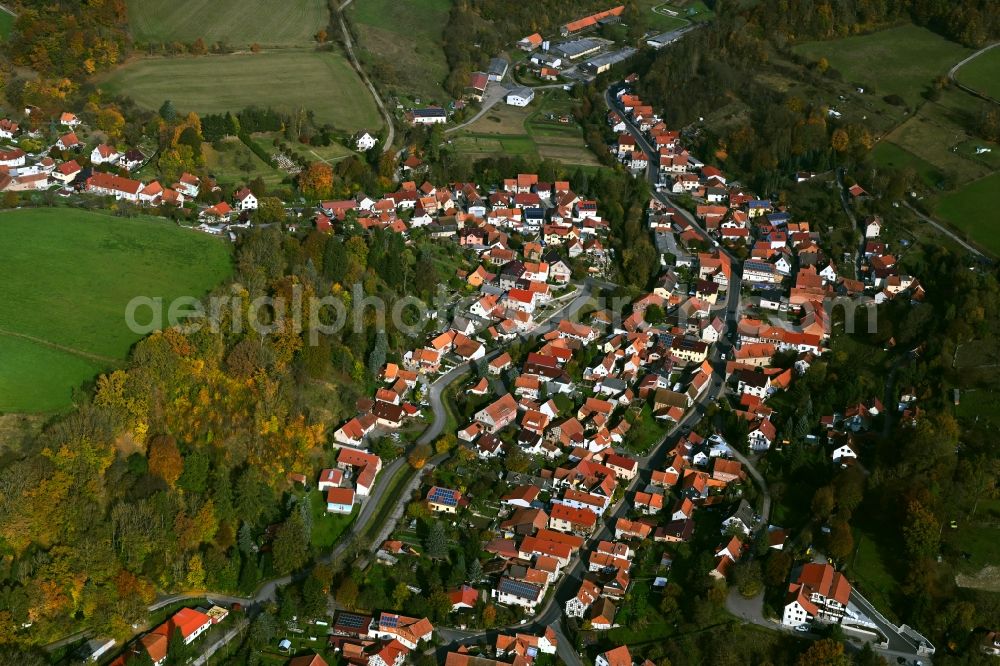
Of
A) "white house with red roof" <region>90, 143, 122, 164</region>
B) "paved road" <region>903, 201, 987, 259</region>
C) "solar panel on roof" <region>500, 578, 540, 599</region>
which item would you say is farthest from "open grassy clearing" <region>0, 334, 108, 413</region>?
"paved road" <region>903, 201, 987, 259</region>

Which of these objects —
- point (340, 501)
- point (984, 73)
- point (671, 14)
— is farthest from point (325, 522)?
point (671, 14)

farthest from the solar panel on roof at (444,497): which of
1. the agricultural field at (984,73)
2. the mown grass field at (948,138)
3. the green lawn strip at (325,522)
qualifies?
the agricultural field at (984,73)

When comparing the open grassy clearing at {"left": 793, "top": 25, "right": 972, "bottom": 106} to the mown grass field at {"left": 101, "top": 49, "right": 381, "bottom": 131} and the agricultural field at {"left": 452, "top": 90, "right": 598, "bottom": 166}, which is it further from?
the mown grass field at {"left": 101, "top": 49, "right": 381, "bottom": 131}

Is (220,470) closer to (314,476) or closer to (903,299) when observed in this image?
(314,476)

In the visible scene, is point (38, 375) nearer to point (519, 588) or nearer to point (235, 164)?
point (519, 588)

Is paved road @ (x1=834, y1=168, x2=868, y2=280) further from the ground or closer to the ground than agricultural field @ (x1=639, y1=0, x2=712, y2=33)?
closer to the ground
